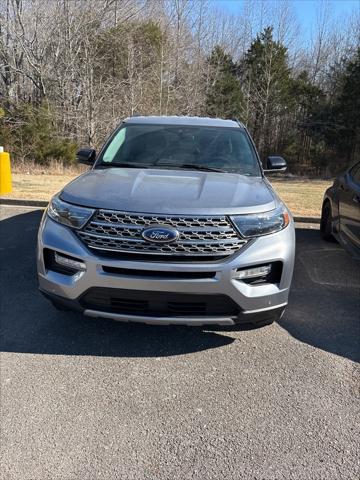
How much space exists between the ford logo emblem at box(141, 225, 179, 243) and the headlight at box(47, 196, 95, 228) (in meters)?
0.43

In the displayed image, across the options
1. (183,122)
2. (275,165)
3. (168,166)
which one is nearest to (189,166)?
(168,166)

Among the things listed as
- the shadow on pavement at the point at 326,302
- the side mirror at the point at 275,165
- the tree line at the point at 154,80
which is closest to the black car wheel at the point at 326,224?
the shadow on pavement at the point at 326,302

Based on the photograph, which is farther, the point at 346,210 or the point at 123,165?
the point at 346,210

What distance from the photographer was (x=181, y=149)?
435 centimetres

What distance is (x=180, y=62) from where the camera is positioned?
108 feet

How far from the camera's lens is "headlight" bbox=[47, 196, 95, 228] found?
2.96 metres

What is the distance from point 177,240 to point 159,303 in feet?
1.41

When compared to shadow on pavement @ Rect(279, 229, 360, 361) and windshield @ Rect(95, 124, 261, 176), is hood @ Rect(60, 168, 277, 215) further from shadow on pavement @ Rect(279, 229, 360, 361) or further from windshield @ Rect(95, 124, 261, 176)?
shadow on pavement @ Rect(279, 229, 360, 361)

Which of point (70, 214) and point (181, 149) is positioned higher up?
point (181, 149)

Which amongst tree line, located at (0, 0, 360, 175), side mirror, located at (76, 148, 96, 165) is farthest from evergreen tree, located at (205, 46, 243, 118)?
side mirror, located at (76, 148, 96, 165)

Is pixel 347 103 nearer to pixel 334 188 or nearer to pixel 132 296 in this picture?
pixel 334 188

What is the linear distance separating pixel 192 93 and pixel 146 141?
30.4 m

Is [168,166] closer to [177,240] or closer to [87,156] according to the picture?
[87,156]

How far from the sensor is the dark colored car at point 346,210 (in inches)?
194
